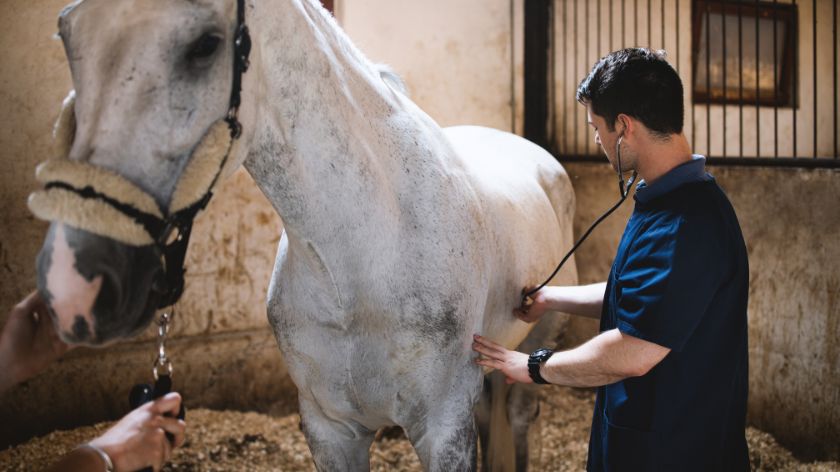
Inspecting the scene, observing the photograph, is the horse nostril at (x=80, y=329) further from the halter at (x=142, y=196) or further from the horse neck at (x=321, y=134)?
Answer: the horse neck at (x=321, y=134)

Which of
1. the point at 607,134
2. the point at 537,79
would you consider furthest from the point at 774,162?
the point at 607,134

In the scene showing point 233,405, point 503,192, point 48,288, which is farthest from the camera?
point 233,405

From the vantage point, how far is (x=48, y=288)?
1011 mm

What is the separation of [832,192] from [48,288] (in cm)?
316

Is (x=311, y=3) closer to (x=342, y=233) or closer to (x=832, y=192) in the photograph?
(x=342, y=233)

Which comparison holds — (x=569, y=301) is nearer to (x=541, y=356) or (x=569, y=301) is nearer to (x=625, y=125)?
(x=541, y=356)

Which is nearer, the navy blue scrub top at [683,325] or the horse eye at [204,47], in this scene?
the horse eye at [204,47]

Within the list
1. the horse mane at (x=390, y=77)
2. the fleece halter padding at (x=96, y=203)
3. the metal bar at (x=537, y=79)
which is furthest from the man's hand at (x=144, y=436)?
the metal bar at (x=537, y=79)

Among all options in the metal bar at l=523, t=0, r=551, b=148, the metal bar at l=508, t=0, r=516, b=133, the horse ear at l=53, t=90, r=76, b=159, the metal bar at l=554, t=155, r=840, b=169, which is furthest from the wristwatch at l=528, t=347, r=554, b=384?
the metal bar at l=508, t=0, r=516, b=133

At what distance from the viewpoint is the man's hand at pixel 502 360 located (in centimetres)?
161

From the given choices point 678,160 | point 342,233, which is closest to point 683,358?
point 678,160

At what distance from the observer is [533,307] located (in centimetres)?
195

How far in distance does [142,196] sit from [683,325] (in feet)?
3.33

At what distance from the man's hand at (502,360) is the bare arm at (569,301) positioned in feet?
1.07
